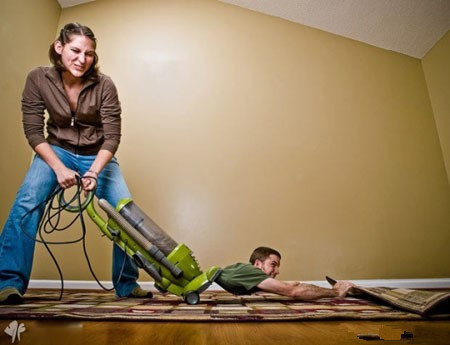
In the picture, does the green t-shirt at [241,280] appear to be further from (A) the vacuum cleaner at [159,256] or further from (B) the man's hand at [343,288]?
(B) the man's hand at [343,288]

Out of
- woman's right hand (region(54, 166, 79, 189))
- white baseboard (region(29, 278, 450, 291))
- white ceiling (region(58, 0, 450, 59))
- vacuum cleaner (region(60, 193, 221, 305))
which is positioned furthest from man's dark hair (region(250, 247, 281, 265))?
white ceiling (region(58, 0, 450, 59))

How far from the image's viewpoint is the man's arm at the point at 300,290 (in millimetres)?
1184

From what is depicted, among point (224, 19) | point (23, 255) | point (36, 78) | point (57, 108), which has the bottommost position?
point (23, 255)

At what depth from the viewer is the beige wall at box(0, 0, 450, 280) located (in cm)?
222

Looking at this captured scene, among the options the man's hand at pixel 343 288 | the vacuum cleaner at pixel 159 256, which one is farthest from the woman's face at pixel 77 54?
the man's hand at pixel 343 288

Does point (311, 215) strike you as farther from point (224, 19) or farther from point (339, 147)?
point (224, 19)

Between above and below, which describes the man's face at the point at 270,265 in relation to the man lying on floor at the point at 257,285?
above

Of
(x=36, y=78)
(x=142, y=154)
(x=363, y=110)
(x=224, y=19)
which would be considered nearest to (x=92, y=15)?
(x=224, y=19)

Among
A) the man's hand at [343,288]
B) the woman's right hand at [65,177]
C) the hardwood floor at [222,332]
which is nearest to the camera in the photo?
the hardwood floor at [222,332]

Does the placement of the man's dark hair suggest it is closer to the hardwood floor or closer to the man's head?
the man's head

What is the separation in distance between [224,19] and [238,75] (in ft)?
1.97

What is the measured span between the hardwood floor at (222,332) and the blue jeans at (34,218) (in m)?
0.49

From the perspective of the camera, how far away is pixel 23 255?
3.85 ft

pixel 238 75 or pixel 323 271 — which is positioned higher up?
pixel 238 75
